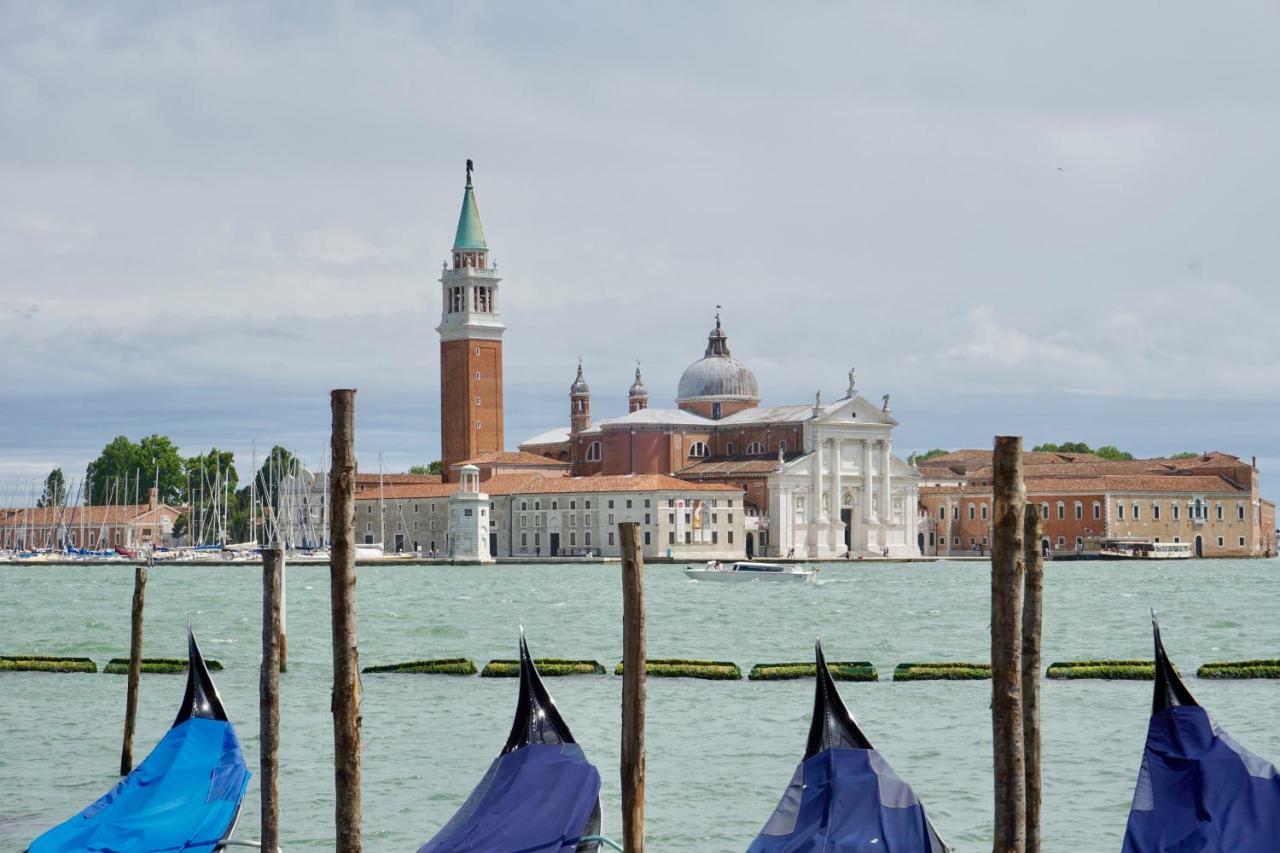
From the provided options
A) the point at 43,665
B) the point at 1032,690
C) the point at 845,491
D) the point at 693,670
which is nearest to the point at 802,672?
the point at 693,670

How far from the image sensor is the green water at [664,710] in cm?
1235

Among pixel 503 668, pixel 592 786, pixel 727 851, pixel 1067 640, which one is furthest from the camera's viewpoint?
pixel 1067 640

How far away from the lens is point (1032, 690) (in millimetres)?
9711

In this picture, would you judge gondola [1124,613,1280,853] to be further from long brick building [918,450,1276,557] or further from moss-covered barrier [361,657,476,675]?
long brick building [918,450,1276,557]

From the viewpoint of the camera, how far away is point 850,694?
18.7 m

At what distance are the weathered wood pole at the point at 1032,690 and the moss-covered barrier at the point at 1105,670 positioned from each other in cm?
953

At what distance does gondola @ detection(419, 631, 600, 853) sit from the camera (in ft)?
30.1

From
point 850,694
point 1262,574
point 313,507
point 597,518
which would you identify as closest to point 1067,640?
point 850,694

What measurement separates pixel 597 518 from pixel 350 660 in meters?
63.9

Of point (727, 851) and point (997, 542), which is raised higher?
point (997, 542)

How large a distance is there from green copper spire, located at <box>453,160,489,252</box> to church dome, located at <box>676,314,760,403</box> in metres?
11.0

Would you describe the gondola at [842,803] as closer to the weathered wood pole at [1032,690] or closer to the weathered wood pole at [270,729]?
the weathered wood pole at [1032,690]

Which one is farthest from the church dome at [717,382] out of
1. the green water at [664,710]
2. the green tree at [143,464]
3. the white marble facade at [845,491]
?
the green water at [664,710]

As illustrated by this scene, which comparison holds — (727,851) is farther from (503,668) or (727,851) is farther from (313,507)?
(313,507)
